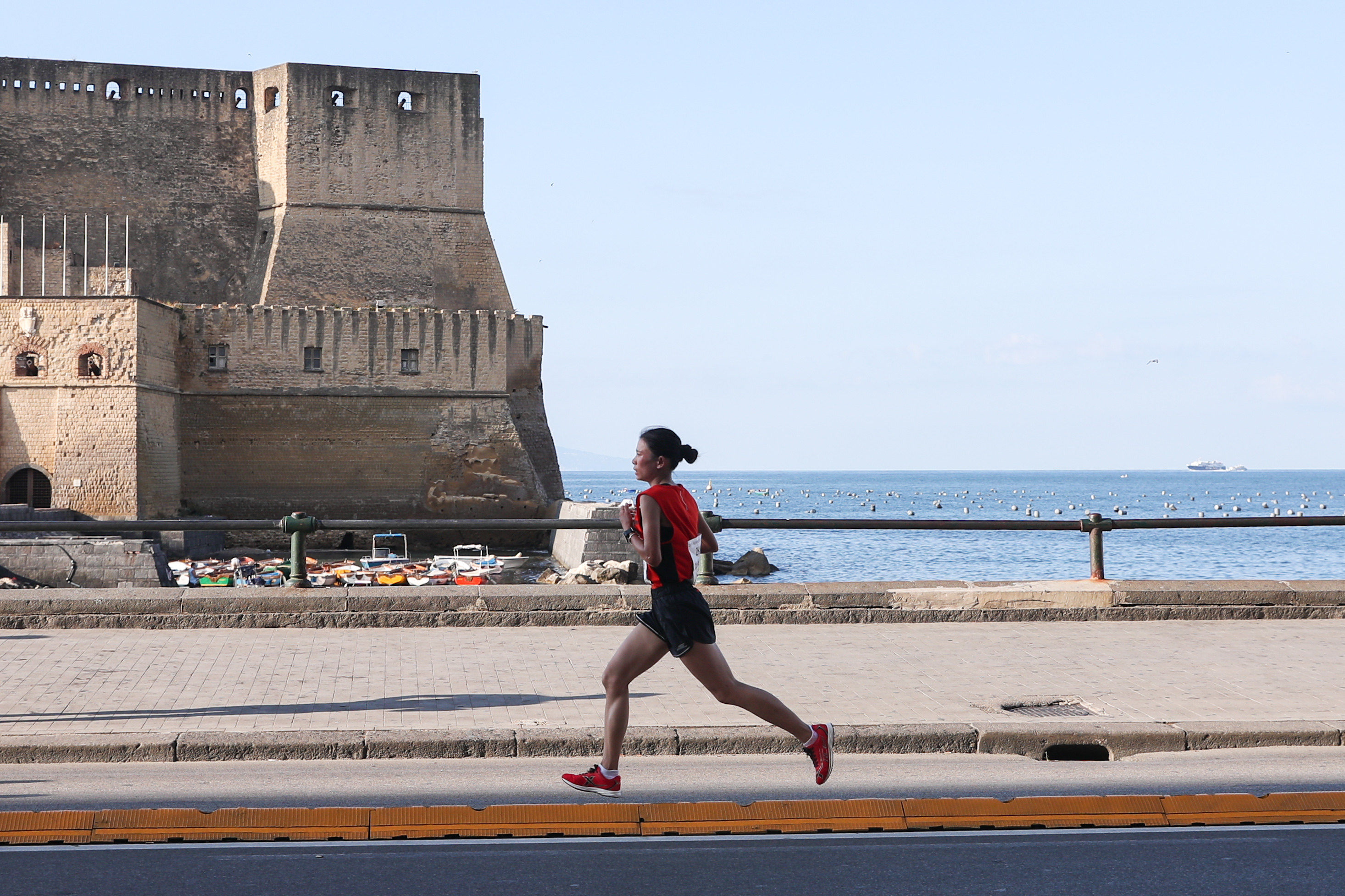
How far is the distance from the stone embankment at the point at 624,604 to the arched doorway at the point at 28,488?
3413cm

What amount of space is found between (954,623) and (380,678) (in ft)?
14.2

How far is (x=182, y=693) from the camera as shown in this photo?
25.0 ft

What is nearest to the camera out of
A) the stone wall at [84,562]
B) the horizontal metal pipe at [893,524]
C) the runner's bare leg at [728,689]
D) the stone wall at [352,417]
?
the runner's bare leg at [728,689]

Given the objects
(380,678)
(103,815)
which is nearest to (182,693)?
(380,678)

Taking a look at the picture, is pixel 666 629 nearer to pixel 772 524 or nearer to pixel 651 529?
pixel 651 529

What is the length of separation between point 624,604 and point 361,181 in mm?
42800

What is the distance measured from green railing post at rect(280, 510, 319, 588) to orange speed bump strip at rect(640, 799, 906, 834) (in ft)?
17.0

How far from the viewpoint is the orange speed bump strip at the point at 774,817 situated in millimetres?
5297

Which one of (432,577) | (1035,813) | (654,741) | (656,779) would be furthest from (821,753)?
(432,577)

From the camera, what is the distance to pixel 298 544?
33.6ft

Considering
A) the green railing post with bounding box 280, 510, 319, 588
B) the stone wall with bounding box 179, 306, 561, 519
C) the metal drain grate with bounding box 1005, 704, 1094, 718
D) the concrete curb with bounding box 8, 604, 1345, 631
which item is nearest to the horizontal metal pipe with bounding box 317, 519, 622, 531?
the green railing post with bounding box 280, 510, 319, 588

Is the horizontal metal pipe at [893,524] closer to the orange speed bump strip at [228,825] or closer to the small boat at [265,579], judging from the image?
the orange speed bump strip at [228,825]

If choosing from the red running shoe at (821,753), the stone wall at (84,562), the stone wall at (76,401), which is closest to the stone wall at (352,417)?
the stone wall at (76,401)

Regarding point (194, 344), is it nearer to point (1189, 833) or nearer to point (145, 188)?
point (145, 188)
